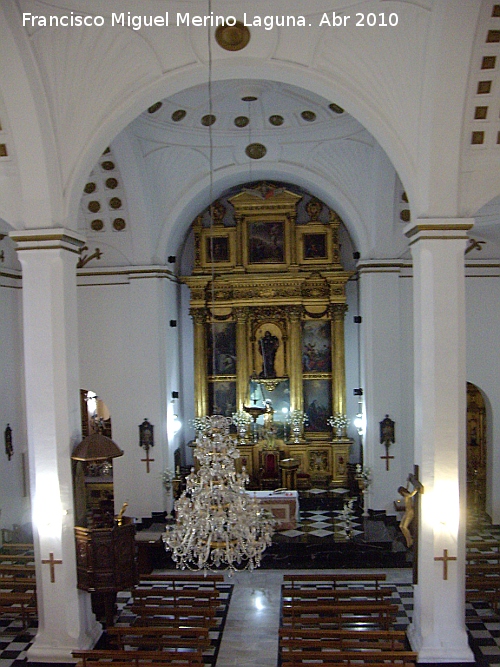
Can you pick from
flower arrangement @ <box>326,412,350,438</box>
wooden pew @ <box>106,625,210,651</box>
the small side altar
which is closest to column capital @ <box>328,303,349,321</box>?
flower arrangement @ <box>326,412,350,438</box>

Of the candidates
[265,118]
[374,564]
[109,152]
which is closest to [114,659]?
[374,564]

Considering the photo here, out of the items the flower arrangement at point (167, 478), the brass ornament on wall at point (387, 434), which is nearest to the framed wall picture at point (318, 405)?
the brass ornament on wall at point (387, 434)

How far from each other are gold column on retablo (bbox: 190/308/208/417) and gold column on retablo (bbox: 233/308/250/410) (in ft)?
2.64

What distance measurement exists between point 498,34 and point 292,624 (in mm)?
7905

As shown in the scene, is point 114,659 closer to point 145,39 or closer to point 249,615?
point 249,615

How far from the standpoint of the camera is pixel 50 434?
28.7ft

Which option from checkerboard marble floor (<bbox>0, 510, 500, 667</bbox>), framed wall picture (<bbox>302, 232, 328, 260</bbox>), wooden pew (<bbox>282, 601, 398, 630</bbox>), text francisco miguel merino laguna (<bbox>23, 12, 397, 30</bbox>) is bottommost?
checkerboard marble floor (<bbox>0, 510, 500, 667</bbox>)

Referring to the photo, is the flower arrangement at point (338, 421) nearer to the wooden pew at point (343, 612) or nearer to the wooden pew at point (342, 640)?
the wooden pew at point (343, 612)

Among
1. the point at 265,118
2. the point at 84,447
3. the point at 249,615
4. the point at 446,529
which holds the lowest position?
the point at 249,615

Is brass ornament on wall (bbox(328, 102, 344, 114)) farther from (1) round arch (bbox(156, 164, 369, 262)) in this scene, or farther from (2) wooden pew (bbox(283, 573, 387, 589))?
(2) wooden pew (bbox(283, 573, 387, 589))

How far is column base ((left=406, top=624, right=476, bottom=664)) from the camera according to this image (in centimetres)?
825

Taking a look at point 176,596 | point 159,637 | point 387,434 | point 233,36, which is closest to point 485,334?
point 387,434

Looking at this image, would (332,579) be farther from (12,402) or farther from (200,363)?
(12,402)

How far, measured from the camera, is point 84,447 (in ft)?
28.7
